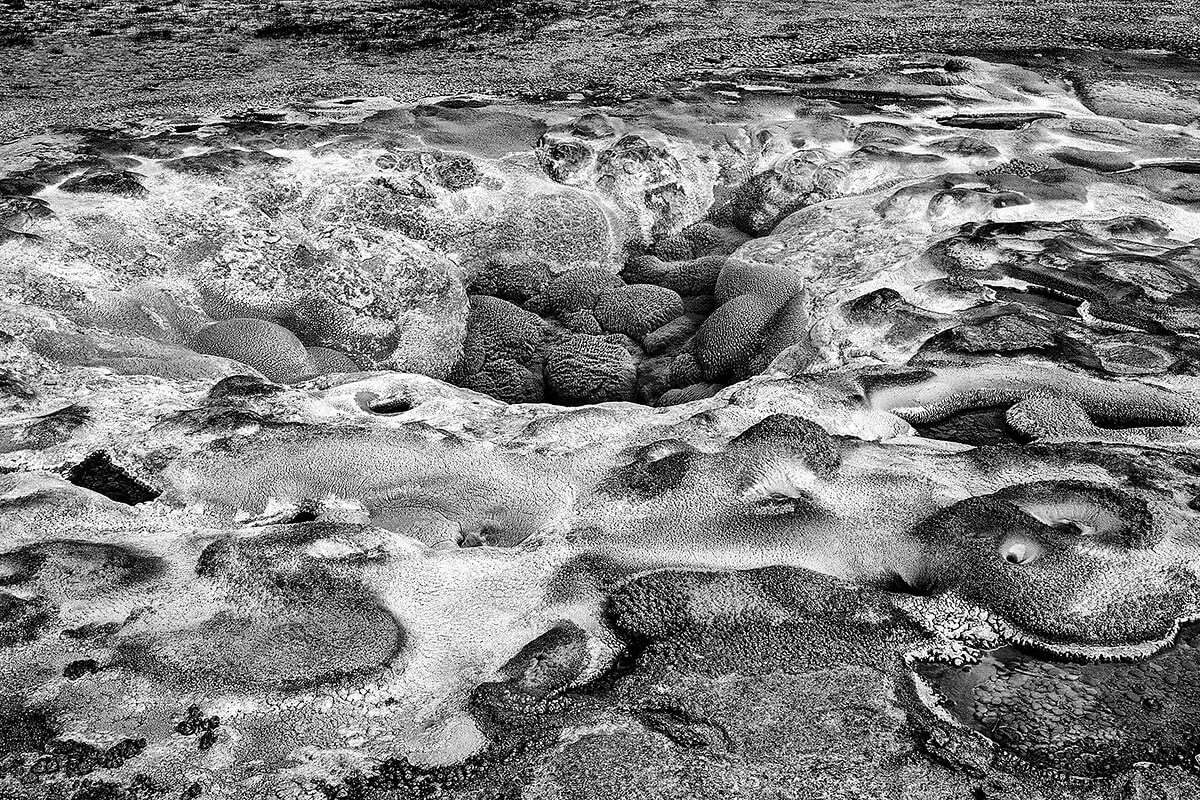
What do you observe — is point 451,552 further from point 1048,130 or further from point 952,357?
point 1048,130

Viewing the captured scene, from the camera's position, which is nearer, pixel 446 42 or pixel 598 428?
pixel 598 428

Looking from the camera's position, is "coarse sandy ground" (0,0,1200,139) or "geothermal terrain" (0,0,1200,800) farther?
"coarse sandy ground" (0,0,1200,139)

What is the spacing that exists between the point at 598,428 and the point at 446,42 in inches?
175

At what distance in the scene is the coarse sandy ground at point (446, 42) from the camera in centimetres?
585

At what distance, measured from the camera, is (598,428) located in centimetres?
321

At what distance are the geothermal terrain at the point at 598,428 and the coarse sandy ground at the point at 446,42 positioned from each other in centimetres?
7

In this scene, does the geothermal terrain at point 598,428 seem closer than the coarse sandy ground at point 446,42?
Yes

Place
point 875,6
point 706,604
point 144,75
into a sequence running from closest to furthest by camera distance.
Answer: point 706,604, point 144,75, point 875,6

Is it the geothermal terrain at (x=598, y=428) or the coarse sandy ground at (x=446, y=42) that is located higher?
the coarse sandy ground at (x=446, y=42)

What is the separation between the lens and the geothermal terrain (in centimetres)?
215

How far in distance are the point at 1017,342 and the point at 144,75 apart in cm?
511

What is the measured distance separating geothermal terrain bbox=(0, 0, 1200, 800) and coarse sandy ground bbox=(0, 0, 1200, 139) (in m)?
0.07

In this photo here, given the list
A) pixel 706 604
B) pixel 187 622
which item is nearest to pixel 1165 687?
pixel 706 604

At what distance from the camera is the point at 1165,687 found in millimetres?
2264
